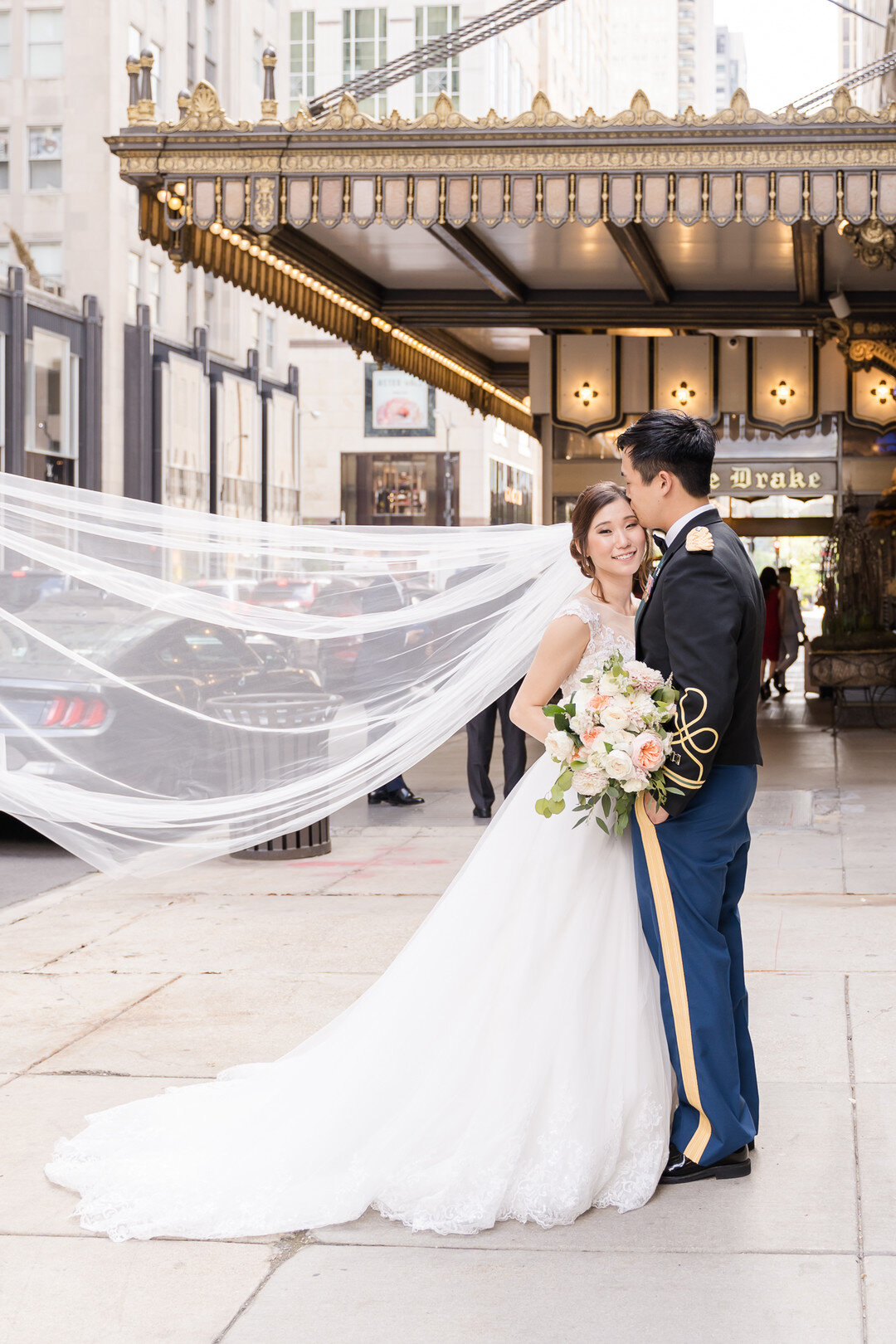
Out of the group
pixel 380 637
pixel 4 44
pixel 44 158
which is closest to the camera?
pixel 380 637

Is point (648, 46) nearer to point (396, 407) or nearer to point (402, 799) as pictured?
point (396, 407)

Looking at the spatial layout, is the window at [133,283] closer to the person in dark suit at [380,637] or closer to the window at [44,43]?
the window at [44,43]

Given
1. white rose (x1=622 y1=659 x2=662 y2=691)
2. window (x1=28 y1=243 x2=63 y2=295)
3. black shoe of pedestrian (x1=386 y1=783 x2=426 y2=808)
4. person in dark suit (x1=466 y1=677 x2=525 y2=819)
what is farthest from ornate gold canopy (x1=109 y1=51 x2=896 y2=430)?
window (x1=28 y1=243 x2=63 y2=295)

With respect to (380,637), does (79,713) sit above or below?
below

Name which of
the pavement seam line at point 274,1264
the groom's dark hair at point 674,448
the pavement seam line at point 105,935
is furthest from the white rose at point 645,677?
the pavement seam line at point 105,935

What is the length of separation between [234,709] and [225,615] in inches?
16.1

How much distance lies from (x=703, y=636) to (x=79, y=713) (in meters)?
3.04

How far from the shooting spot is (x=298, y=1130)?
4156 millimetres

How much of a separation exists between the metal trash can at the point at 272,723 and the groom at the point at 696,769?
246 centimetres

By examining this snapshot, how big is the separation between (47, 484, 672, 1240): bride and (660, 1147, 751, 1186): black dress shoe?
0.10 metres

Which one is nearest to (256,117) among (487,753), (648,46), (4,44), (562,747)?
(4,44)

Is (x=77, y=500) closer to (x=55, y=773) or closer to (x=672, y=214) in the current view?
(x=55, y=773)

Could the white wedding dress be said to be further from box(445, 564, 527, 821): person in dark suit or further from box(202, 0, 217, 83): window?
box(202, 0, 217, 83): window

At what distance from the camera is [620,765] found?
385 cm
